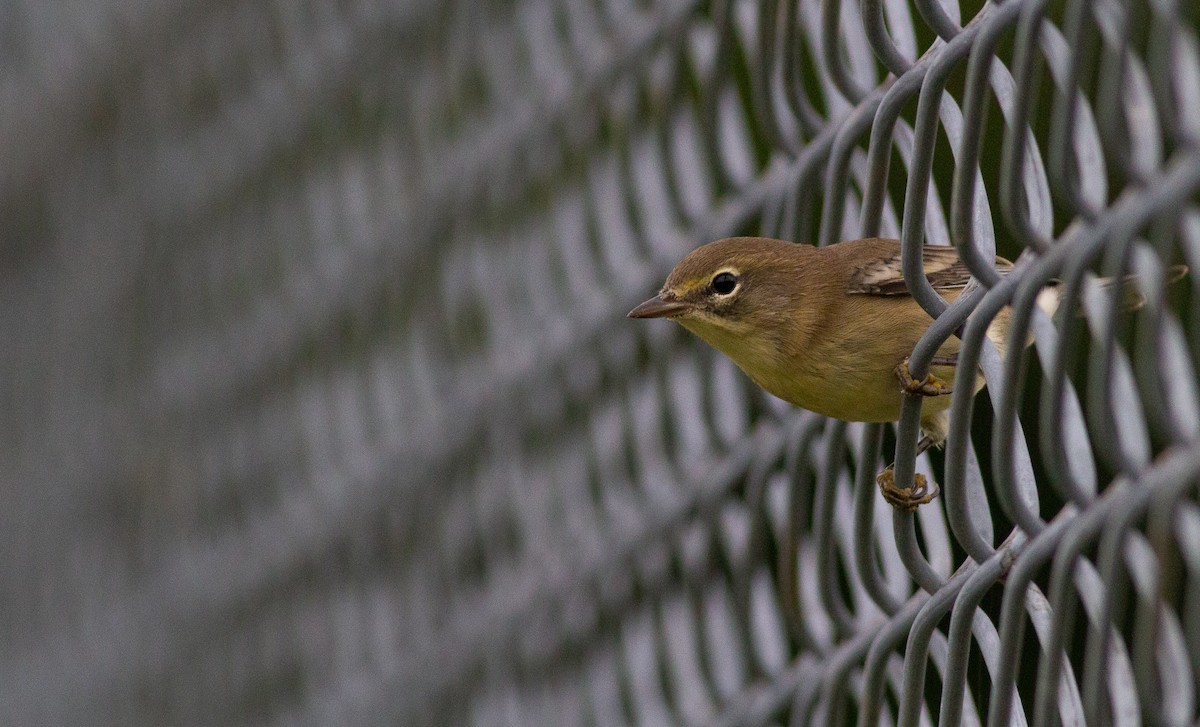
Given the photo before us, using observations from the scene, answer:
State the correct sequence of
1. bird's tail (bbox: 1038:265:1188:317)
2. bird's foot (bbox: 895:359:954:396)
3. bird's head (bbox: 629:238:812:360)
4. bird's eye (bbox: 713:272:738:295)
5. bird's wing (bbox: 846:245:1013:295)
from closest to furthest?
bird's tail (bbox: 1038:265:1188:317), bird's foot (bbox: 895:359:954:396), bird's wing (bbox: 846:245:1013:295), bird's head (bbox: 629:238:812:360), bird's eye (bbox: 713:272:738:295)

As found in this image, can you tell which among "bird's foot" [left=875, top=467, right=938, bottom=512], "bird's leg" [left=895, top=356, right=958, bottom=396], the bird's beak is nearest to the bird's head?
the bird's beak

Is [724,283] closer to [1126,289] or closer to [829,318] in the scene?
[829,318]

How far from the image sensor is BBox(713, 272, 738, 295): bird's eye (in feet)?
6.54

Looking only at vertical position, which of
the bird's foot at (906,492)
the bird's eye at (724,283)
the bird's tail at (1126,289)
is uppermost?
the bird's eye at (724,283)

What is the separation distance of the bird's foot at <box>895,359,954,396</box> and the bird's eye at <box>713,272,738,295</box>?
0.43 m

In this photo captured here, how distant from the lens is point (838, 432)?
170 centimetres

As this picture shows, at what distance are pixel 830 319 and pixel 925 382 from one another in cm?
44

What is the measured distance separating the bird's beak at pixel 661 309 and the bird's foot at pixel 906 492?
535 mm

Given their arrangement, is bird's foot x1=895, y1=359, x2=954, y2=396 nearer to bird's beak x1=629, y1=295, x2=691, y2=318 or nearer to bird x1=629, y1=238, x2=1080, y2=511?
bird x1=629, y1=238, x2=1080, y2=511

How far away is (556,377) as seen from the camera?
2764mm

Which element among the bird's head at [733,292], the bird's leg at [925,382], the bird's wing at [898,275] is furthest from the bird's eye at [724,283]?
the bird's leg at [925,382]

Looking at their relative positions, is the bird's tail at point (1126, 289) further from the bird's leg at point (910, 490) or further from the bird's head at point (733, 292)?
the bird's head at point (733, 292)

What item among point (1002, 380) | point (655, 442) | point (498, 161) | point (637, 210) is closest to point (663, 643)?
point (655, 442)

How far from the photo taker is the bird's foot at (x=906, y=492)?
4.45 feet
